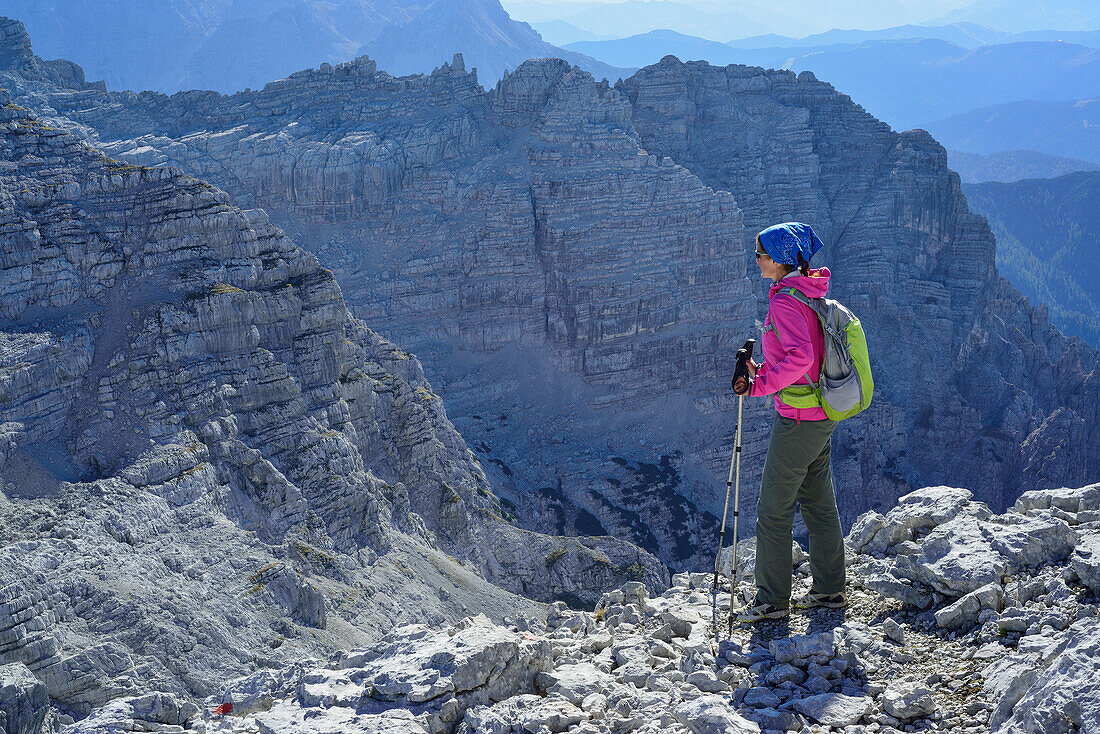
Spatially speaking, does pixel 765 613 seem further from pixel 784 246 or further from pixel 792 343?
pixel 784 246

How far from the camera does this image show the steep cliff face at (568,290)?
241 ft

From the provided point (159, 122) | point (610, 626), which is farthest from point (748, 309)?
point (610, 626)

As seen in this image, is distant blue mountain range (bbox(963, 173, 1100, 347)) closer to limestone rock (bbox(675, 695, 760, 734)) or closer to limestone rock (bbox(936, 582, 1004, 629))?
limestone rock (bbox(936, 582, 1004, 629))

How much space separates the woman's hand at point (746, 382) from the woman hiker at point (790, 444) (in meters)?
0.01

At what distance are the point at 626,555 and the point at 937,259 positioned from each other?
61853 millimetres

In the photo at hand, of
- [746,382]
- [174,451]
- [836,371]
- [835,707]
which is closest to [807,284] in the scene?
[836,371]

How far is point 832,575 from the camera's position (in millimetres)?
10938

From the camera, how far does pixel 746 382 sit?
9.77 meters

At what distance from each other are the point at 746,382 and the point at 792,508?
1724mm

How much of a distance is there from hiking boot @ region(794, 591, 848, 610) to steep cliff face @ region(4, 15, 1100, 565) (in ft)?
182

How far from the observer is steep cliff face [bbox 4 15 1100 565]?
241ft

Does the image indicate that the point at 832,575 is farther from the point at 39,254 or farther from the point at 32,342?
the point at 39,254

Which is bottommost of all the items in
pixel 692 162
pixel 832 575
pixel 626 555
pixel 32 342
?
pixel 626 555

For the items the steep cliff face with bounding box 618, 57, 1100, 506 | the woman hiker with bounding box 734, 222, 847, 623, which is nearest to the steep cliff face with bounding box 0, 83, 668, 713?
the woman hiker with bounding box 734, 222, 847, 623
